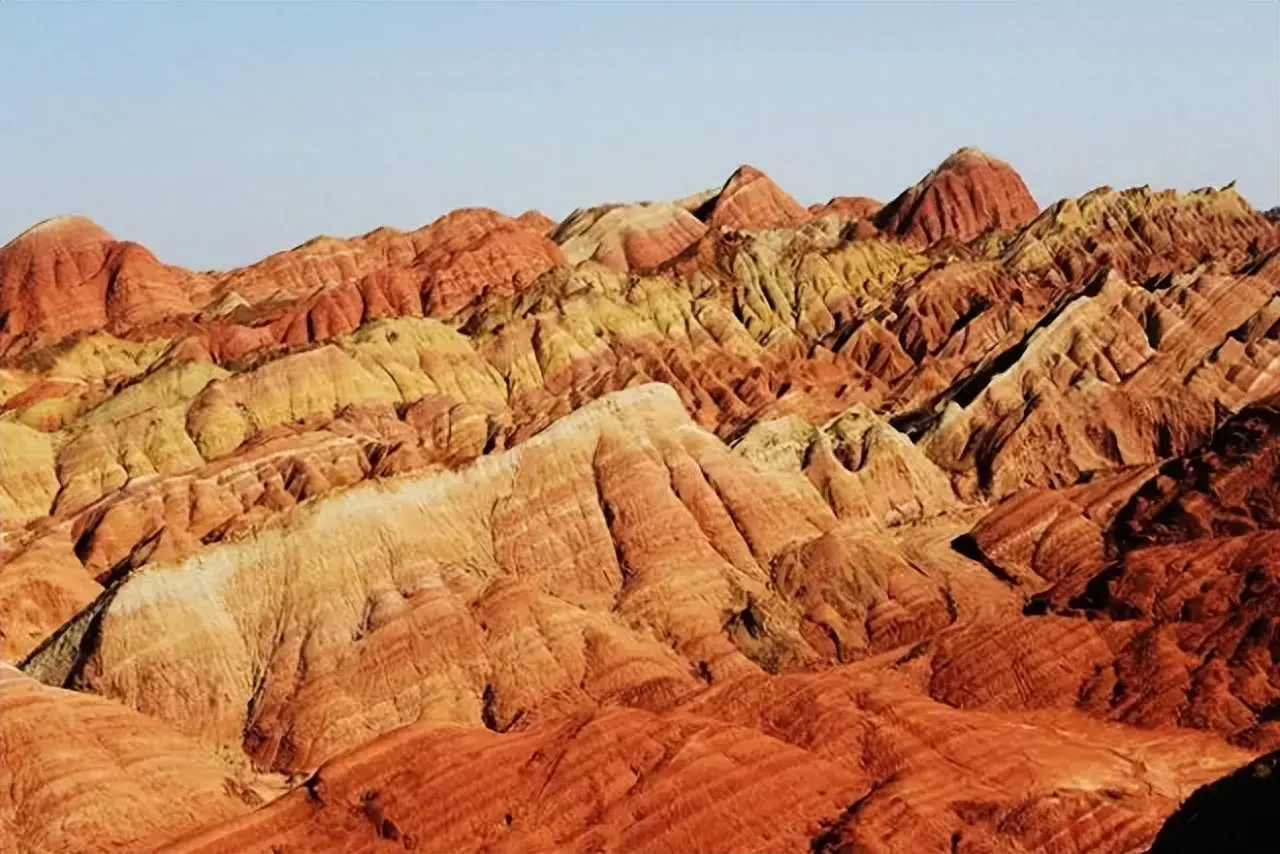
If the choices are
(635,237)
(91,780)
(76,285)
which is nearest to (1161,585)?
(91,780)

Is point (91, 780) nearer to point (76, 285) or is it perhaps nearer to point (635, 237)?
point (76, 285)

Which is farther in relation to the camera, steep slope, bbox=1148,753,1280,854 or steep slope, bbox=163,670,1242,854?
steep slope, bbox=163,670,1242,854

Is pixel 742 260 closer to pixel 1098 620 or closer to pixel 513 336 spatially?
pixel 513 336

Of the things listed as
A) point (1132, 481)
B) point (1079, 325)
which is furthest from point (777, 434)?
point (1079, 325)

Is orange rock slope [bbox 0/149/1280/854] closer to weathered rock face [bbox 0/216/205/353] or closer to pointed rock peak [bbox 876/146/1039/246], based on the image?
weathered rock face [bbox 0/216/205/353]

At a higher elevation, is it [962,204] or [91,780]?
[962,204]

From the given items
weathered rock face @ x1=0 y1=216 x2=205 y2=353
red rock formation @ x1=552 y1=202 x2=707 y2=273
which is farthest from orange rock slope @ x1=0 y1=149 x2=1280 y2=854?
red rock formation @ x1=552 y1=202 x2=707 y2=273

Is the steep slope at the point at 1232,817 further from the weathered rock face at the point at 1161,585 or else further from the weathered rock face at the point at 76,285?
the weathered rock face at the point at 76,285
